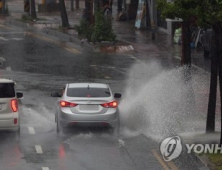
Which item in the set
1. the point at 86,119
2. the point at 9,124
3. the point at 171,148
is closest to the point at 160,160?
the point at 171,148

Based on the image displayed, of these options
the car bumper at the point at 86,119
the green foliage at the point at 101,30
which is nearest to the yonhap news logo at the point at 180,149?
the car bumper at the point at 86,119

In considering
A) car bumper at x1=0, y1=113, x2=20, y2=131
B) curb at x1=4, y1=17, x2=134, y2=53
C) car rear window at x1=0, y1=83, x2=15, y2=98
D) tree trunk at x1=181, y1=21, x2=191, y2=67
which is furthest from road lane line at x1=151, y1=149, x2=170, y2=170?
curb at x1=4, y1=17, x2=134, y2=53

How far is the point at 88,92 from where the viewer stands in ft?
78.5

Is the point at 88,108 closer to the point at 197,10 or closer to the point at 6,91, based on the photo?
the point at 6,91

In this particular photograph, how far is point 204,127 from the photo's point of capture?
24.1 m

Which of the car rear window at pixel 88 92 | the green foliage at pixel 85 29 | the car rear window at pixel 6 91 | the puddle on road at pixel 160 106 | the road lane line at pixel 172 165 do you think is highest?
the car rear window at pixel 6 91

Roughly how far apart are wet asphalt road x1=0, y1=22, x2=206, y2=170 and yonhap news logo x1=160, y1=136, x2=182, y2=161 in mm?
234

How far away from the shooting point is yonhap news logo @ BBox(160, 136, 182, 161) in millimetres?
20475

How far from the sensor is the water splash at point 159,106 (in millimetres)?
24641

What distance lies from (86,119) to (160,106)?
5.54 metres

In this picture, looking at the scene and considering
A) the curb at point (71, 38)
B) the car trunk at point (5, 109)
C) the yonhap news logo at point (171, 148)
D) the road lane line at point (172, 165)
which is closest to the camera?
the road lane line at point (172, 165)

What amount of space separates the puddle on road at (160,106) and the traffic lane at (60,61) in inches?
90.0

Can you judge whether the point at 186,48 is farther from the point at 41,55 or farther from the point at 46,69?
the point at 41,55

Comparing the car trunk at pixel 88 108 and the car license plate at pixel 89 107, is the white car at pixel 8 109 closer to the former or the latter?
the car trunk at pixel 88 108
